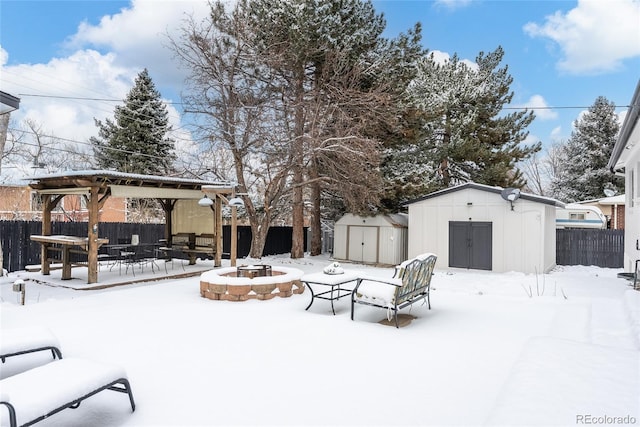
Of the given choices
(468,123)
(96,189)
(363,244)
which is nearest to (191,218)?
(96,189)

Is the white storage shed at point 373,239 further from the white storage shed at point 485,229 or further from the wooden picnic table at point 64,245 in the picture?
the wooden picnic table at point 64,245

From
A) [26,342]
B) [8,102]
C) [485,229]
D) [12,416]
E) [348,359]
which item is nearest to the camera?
[12,416]

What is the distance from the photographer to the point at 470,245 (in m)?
12.1

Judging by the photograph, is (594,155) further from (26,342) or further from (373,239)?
(26,342)

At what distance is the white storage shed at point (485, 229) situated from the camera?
11169 millimetres

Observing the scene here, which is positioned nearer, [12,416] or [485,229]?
[12,416]

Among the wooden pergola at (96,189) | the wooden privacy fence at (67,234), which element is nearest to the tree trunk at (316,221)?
the wooden privacy fence at (67,234)

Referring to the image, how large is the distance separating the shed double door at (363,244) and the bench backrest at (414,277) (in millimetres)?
7411

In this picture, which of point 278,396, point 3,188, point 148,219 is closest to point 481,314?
point 278,396

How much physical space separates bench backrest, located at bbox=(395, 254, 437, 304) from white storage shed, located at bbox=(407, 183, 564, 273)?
6154 millimetres

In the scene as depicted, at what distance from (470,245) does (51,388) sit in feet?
37.5

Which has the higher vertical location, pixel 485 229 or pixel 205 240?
pixel 485 229

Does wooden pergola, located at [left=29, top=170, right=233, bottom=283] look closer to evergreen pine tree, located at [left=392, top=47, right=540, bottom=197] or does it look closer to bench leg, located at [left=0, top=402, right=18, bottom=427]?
bench leg, located at [left=0, top=402, right=18, bottom=427]

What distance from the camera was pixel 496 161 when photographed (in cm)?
1702
